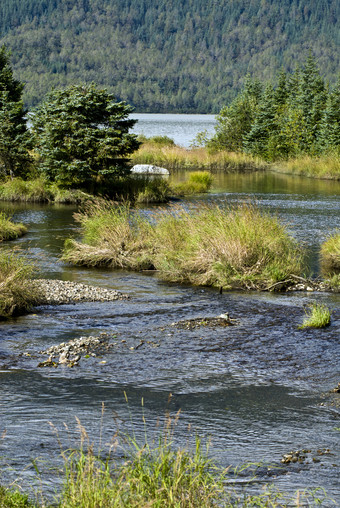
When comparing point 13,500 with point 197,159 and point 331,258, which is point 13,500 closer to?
point 331,258

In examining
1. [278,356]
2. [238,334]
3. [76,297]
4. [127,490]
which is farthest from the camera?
[76,297]

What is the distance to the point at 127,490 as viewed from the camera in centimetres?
548

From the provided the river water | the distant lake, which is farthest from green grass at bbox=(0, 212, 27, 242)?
the distant lake

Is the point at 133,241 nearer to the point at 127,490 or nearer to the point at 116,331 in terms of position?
the point at 116,331

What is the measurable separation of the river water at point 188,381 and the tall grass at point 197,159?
3930 cm

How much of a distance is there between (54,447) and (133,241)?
11.5 metres

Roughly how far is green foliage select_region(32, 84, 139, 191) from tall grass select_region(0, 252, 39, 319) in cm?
1802

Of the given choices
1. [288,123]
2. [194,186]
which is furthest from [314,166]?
[194,186]

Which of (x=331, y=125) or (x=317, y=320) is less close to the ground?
(x=331, y=125)

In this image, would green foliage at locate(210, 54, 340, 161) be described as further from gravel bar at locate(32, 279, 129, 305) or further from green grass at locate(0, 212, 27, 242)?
gravel bar at locate(32, 279, 129, 305)

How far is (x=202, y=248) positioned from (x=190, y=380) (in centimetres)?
668

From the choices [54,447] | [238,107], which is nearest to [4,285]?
[54,447]

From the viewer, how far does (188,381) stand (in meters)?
9.58

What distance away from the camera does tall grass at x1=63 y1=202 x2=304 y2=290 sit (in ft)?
51.4
